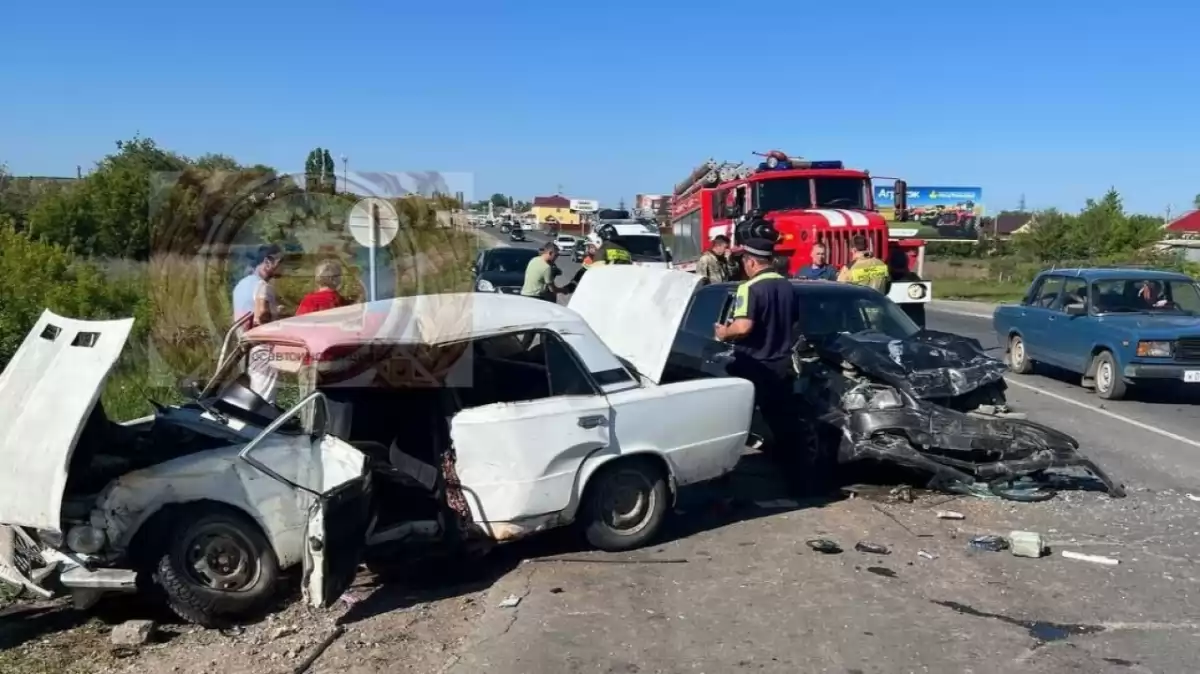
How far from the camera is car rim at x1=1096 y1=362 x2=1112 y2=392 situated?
513 inches

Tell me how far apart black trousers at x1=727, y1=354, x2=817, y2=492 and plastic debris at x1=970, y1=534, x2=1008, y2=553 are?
4.88ft

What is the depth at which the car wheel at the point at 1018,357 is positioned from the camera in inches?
610

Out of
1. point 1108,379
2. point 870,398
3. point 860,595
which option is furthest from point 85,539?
point 1108,379

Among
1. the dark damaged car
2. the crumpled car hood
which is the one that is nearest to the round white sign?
the dark damaged car

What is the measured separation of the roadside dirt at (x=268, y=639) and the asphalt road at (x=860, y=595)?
9.3 inches

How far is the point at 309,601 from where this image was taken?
527 centimetres

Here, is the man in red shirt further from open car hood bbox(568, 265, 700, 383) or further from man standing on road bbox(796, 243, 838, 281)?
man standing on road bbox(796, 243, 838, 281)

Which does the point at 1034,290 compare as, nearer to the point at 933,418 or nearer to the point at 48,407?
the point at 933,418

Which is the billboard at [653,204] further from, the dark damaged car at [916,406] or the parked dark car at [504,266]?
Result: the dark damaged car at [916,406]

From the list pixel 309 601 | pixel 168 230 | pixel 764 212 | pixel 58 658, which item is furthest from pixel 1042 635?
pixel 764 212

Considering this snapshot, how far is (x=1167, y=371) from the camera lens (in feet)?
40.8

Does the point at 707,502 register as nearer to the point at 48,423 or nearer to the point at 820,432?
the point at 820,432

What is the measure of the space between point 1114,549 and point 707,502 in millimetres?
2659

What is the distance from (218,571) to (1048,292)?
12.7 m
